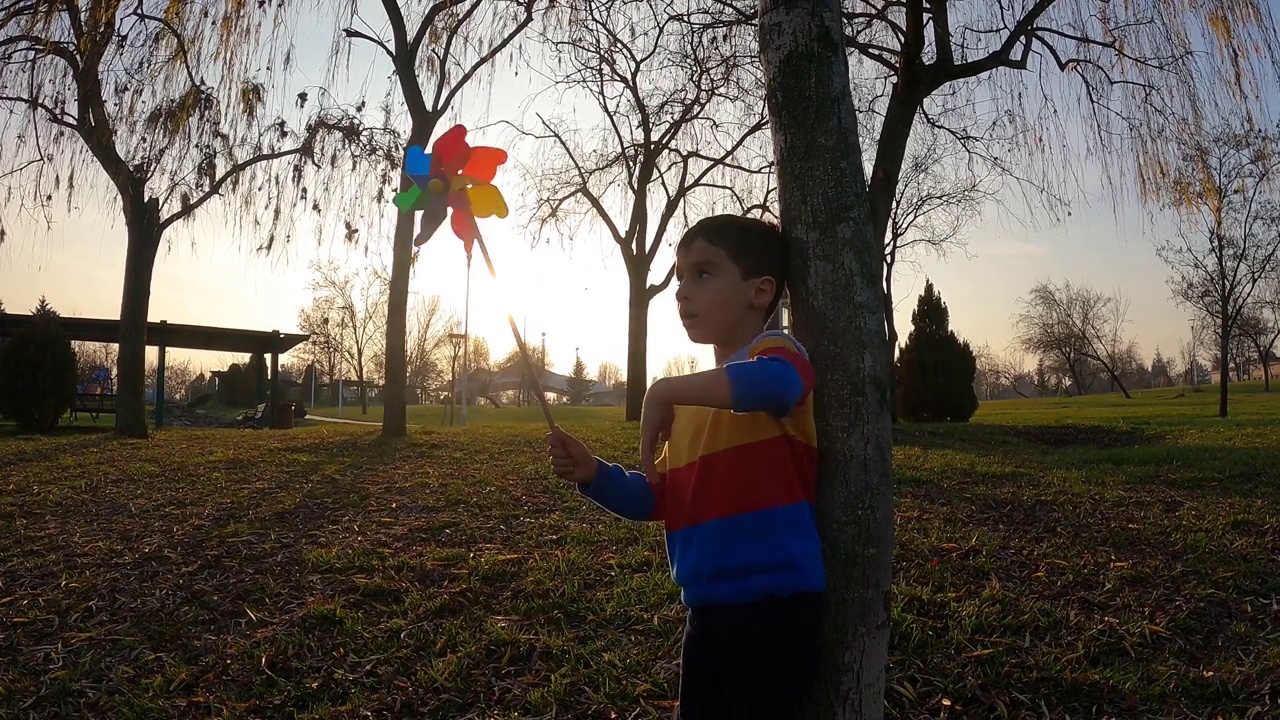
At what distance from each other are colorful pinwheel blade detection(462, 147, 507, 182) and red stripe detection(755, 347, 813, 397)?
3.25 ft

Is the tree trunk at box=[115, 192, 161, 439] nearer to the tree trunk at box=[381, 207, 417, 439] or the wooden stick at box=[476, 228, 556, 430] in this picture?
the tree trunk at box=[381, 207, 417, 439]

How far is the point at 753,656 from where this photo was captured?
5.26ft

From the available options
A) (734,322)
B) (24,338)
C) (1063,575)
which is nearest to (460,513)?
(1063,575)

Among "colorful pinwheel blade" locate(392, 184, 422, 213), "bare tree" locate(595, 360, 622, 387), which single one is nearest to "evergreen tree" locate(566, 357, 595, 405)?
"bare tree" locate(595, 360, 622, 387)

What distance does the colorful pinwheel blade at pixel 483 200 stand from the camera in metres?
2.16

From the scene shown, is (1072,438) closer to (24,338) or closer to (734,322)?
(734,322)

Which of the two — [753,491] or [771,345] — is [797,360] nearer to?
[771,345]

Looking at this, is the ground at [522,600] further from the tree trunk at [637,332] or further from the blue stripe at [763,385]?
the tree trunk at [637,332]

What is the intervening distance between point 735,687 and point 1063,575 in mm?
3241

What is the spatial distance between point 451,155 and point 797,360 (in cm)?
118

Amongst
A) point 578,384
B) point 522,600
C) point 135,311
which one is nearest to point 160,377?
point 135,311

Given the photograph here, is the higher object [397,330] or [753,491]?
[397,330]

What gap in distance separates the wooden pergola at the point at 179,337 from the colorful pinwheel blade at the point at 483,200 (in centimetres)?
1744

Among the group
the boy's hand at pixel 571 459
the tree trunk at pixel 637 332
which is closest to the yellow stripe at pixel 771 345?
the boy's hand at pixel 571 459
